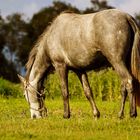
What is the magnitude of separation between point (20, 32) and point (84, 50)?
50886mm

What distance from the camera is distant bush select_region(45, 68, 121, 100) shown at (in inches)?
1078

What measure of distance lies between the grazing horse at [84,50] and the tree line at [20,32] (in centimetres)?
4194

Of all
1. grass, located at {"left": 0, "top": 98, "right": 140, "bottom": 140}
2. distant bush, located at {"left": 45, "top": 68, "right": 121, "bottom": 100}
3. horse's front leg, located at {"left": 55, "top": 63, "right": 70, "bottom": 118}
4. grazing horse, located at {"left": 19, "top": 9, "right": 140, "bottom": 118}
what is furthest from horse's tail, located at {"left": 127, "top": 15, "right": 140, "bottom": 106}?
distant bush, located at {"left": 45, "top": 68, "right": 121, "bottom": 100}

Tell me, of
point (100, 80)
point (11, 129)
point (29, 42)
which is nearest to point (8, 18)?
point (29, 42)

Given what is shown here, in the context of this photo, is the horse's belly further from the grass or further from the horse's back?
the grass

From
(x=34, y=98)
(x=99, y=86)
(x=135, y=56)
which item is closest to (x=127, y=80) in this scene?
(x=135, y=56)

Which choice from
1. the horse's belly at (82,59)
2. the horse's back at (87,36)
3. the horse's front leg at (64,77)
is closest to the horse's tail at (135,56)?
the horse's back at (87,36)

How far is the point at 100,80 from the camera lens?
27.7 m

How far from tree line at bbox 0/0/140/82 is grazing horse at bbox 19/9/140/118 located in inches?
1651

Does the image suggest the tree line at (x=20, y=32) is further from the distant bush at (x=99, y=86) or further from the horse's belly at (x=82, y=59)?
the horse's belly at (x=82, y=59)

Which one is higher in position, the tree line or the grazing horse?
the grazing horse

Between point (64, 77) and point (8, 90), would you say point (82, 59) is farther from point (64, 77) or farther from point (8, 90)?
point (8, 90)

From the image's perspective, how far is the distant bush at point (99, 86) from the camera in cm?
2739

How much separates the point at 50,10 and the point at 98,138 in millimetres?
51614
